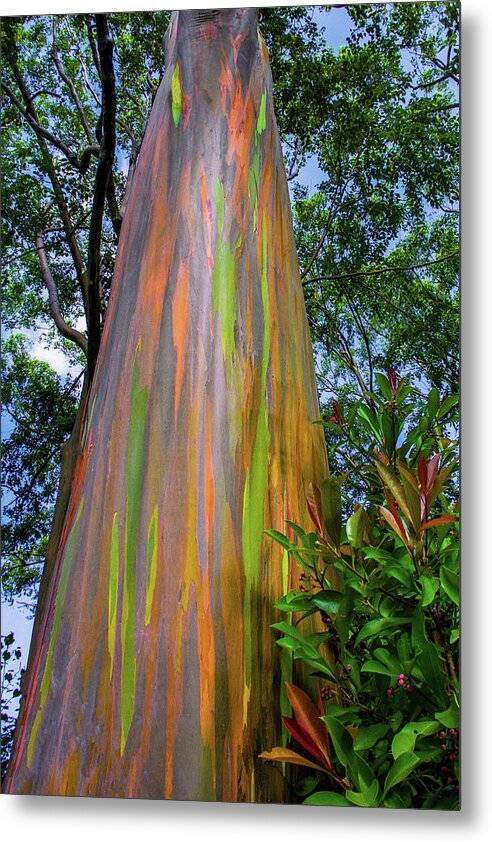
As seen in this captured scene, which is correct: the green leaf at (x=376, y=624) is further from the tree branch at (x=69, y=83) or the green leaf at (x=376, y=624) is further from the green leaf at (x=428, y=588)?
the tree branch at (x=69, y=83)

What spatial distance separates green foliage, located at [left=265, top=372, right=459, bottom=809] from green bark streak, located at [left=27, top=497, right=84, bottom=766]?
313 millimetres

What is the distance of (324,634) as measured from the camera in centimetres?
104

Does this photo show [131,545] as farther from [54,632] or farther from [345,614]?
[345,614]

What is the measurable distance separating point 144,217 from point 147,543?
0.52 m

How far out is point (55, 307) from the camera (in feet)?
4.09

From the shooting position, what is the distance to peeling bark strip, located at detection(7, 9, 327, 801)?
103cm

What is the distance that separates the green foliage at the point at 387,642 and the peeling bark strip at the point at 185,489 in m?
0.06

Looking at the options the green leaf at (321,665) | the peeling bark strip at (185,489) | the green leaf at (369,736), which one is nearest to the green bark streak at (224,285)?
the peeling bark strip at (185,489)

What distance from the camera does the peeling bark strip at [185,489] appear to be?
1032 millimetres

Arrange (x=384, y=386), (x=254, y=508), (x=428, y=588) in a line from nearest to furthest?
(x=428, y=588), (x=254, y=508), (x=384, y=386)

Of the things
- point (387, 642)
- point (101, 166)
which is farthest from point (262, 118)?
point (387, 642)

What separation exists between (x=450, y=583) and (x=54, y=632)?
59cm

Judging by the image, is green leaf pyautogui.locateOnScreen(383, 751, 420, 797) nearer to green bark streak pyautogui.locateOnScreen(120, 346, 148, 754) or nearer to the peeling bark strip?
the peeling bark strip

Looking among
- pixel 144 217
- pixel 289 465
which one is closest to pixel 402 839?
pixel 289 465
